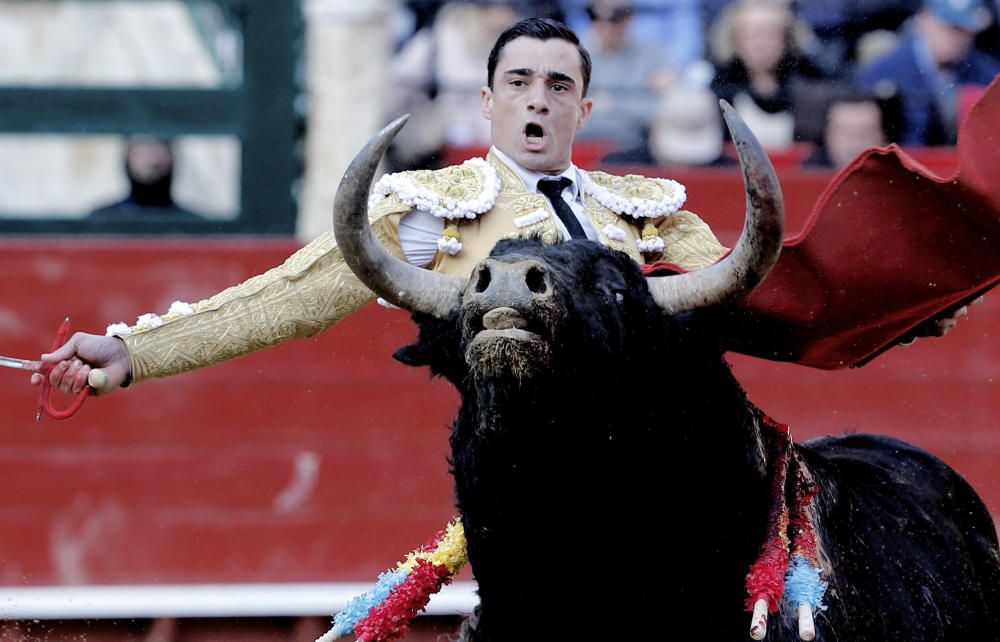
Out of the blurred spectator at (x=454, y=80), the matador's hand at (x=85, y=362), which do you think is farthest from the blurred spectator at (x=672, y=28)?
the matador's hand at (x=85, y=362)

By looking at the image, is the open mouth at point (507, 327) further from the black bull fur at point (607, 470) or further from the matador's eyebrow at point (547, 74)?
the matador's eyebrow at point (547, 74)

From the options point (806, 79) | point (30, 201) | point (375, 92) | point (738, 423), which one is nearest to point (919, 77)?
point (806, 79)

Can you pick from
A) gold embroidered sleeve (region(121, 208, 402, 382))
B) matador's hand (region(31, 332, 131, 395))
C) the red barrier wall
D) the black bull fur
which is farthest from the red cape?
the red barrier wall

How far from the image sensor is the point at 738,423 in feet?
9.84

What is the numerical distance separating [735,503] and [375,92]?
3.78 m

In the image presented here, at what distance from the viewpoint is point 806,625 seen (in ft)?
9.38

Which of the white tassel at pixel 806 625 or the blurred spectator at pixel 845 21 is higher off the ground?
the blurred spectator at pixel 845 21

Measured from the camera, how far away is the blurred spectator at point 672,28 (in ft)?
20.7

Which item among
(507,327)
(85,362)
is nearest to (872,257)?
(507,327)

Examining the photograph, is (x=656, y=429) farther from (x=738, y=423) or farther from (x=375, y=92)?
(x=375, y=92)

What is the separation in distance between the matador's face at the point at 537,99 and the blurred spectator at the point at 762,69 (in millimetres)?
2977

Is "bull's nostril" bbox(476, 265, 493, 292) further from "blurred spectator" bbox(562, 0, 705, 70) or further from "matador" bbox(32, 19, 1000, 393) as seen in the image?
"blurred spectator" bbox(562, 0, 705, 70)

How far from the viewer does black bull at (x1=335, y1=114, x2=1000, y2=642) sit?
2777 millimetres

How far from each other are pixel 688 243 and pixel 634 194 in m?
0.13
